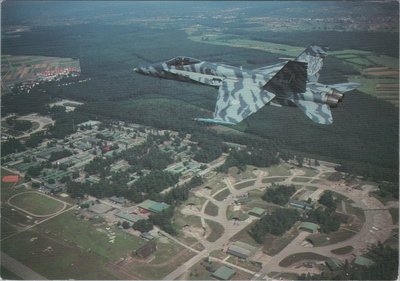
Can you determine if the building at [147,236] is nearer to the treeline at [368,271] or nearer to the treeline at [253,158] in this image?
the treeline at [368,271]

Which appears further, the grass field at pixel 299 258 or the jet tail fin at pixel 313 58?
the grass field at pixel 299 258

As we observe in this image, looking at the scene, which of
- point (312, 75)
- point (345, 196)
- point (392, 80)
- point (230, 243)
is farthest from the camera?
point (392, 80)

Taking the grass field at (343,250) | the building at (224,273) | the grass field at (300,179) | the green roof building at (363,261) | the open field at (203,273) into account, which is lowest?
the open field at (203,273)

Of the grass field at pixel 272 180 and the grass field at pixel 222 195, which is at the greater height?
the grass field at pixel 272 180

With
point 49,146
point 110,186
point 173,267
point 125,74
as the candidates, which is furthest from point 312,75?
point 125,74

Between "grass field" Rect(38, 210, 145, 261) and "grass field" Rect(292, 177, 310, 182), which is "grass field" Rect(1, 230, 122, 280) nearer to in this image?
"grass field" Rect(38, 210, 145, 261)

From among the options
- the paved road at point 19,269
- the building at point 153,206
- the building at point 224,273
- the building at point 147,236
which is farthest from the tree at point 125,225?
the building at point 224,273

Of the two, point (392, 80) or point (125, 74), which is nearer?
point (392, 80)

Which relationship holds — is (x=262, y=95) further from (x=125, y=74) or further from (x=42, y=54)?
(x=42, y=54)
